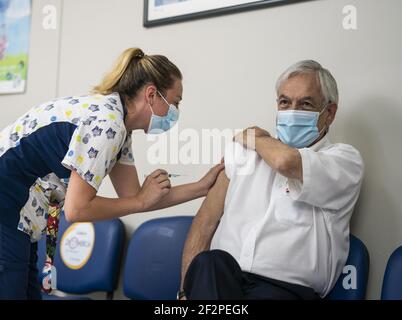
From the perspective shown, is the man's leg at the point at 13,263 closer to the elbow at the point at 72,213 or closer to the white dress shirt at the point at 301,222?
the elbow at the point at 72,213

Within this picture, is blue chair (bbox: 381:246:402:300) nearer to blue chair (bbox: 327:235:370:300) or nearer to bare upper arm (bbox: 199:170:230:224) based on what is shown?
blue chair (bbox: 327:235:370:300)

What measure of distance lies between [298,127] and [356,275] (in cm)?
57

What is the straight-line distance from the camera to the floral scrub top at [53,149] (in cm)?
124

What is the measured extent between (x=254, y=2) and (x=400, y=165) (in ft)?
3.17

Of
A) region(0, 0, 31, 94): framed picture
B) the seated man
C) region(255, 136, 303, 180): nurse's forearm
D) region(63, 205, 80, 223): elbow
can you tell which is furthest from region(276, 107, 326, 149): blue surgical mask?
region(0, 0, 31, 94): framed picture

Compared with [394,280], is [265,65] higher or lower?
higher

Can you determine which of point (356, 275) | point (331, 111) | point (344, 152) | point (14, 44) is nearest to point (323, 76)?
point (331, 111)

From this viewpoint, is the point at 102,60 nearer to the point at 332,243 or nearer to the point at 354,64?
the point at 354,64

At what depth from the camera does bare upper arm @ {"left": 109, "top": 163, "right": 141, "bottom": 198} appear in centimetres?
163

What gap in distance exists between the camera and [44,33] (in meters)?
2.66

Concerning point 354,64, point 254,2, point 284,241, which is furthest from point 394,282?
point 254,2

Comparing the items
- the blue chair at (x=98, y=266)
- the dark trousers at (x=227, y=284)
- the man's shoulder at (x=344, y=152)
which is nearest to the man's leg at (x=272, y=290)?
the dark trousers at (x=227, y=284)

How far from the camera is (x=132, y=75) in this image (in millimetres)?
1468

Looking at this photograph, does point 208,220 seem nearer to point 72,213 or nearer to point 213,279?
point 213,279
